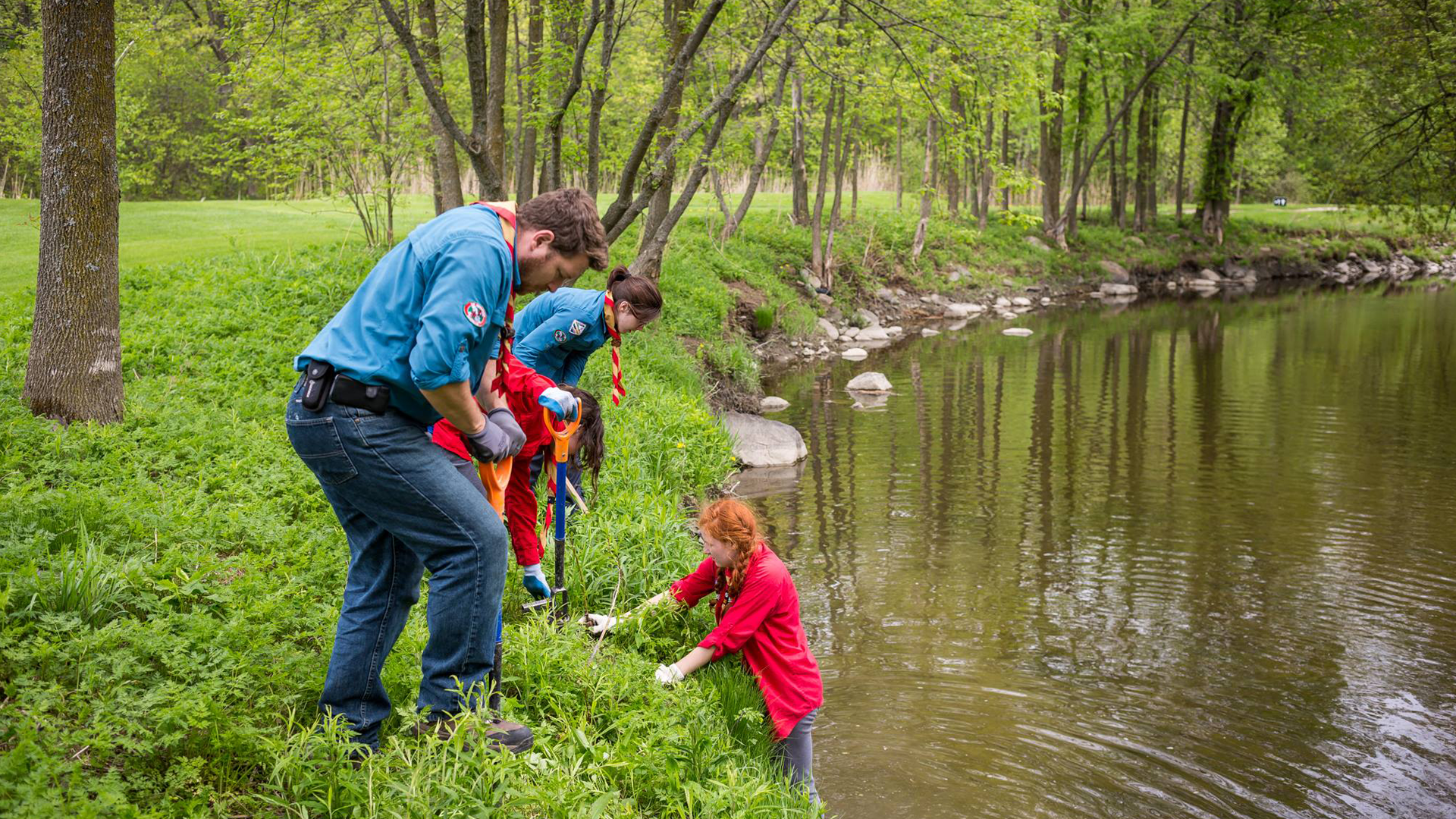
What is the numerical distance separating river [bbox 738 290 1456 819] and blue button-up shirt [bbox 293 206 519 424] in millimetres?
3068

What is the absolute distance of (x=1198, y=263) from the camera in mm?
35625

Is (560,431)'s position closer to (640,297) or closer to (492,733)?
(492,733)

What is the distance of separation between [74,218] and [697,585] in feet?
14.7

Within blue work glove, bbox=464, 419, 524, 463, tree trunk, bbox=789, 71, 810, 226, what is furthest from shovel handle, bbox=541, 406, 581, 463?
tree trunk, bbox=789, 71, 810, 226

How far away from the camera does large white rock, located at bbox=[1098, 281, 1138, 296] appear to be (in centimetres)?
3203

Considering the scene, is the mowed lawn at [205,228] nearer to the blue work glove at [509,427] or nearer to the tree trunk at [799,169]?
the tree trunk at [799,169]

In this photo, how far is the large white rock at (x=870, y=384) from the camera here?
16516 mm

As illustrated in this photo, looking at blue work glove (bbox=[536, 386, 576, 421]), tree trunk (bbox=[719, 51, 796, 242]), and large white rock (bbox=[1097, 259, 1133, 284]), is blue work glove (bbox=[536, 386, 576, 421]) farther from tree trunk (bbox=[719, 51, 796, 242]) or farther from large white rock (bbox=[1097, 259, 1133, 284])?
large white rock (bbox=[1097, 259, 1133, 284])

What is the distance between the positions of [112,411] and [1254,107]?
117 ft

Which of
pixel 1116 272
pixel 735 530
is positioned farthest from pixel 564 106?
pixel 1116 272

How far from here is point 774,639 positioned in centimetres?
478

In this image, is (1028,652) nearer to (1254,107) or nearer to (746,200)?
(746,200)

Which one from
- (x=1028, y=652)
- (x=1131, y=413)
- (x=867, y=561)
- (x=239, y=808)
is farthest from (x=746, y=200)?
(x=239, y=808)

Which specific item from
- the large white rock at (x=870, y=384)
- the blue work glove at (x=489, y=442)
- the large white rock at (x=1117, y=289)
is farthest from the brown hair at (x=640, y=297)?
the large white rock at (x=1117, y=289)
